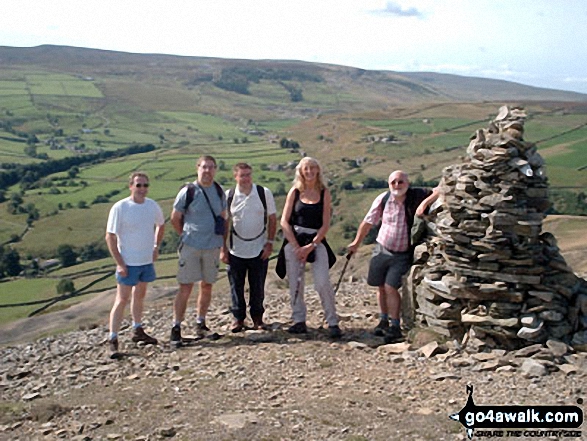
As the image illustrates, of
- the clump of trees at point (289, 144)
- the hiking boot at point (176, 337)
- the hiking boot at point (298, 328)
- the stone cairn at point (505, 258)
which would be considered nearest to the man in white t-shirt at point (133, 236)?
the hiking boot at point (176, 337)

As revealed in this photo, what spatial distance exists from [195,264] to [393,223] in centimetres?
342

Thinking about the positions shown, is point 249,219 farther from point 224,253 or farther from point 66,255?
point 66,255

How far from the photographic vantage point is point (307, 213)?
10.4 meters

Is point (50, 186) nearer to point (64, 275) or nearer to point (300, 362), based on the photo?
point (64, 275)

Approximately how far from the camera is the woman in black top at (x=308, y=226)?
33.9 ft

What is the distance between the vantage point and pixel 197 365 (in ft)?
32.7

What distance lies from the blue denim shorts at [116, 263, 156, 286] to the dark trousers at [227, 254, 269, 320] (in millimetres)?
1419

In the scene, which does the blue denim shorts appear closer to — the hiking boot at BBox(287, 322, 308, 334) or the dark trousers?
the dark trousers

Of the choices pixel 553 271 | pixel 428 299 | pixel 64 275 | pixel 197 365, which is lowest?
pixel 64 275

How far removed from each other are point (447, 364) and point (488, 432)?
2185 millimetres

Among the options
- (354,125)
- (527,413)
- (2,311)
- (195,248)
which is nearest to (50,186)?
(2,311)

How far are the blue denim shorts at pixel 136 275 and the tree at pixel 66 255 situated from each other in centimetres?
4158

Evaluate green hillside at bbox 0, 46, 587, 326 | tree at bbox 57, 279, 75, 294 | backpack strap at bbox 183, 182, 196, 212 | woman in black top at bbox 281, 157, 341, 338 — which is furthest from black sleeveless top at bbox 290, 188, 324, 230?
tree at bbox 57, 279, 75, 294

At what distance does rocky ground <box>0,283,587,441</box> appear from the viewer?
774 cm
